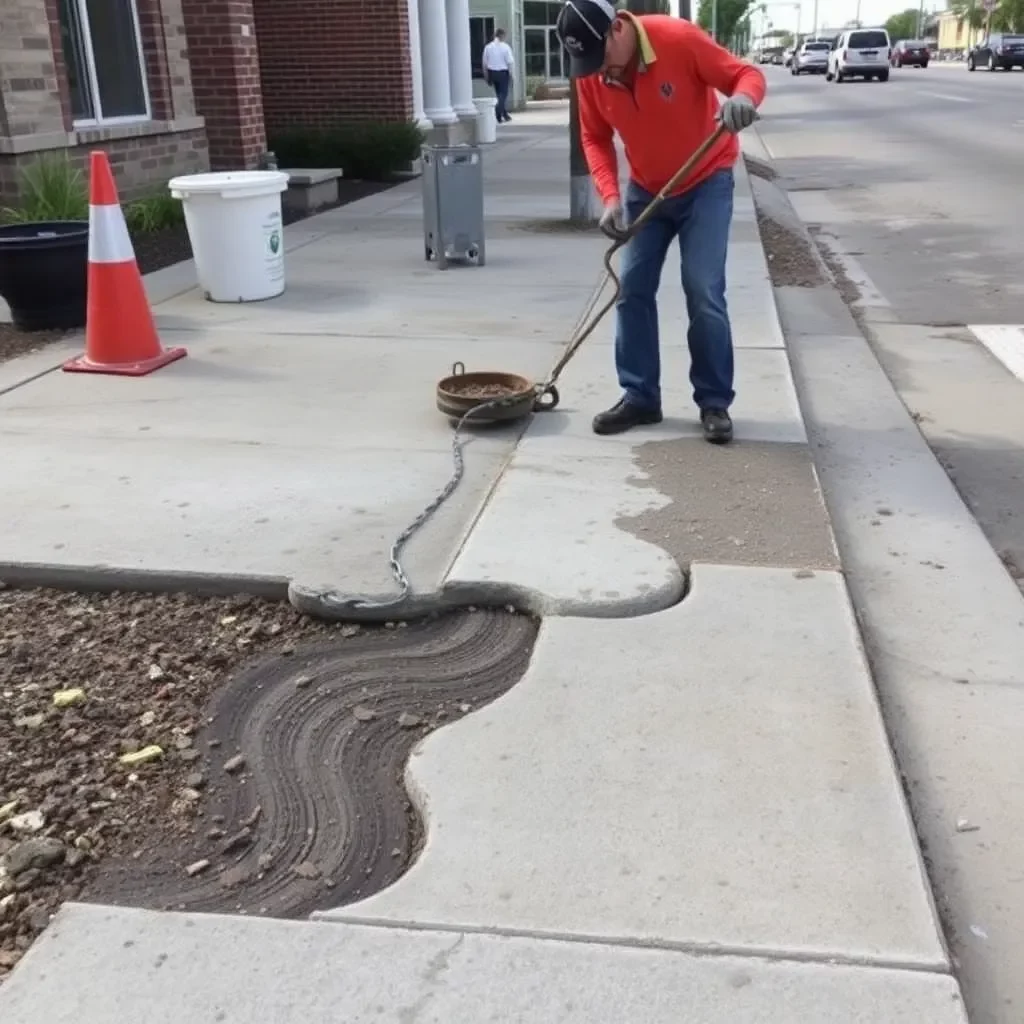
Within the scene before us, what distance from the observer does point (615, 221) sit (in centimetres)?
462

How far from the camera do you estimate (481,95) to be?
3512 centimetres

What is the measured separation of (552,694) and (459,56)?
2123 centimetres

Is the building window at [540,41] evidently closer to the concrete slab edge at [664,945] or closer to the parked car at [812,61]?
the parked car at [812,61]

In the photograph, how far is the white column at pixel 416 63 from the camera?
17.2 meters

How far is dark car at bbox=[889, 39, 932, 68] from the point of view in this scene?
66.5 meters

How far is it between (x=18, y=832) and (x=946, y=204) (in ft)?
43.1

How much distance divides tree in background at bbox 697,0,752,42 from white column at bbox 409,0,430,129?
287ft

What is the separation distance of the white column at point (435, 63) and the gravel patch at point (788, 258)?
356 inches

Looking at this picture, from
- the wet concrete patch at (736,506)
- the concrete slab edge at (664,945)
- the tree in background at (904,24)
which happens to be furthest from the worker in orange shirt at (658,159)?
the tree in background at (904,24)

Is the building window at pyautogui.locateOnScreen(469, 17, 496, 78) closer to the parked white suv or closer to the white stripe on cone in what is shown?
the parked white suv

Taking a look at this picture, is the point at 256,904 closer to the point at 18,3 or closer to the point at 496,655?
the point at 496,655

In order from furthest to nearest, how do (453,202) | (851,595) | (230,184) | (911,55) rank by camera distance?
(911,55) < (453,202) < (230,184) < (851,595)

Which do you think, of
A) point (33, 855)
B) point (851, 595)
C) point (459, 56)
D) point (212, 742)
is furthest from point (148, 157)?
point (459, 56)

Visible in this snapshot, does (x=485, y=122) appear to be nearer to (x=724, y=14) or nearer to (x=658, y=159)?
(x=658, y=159)
